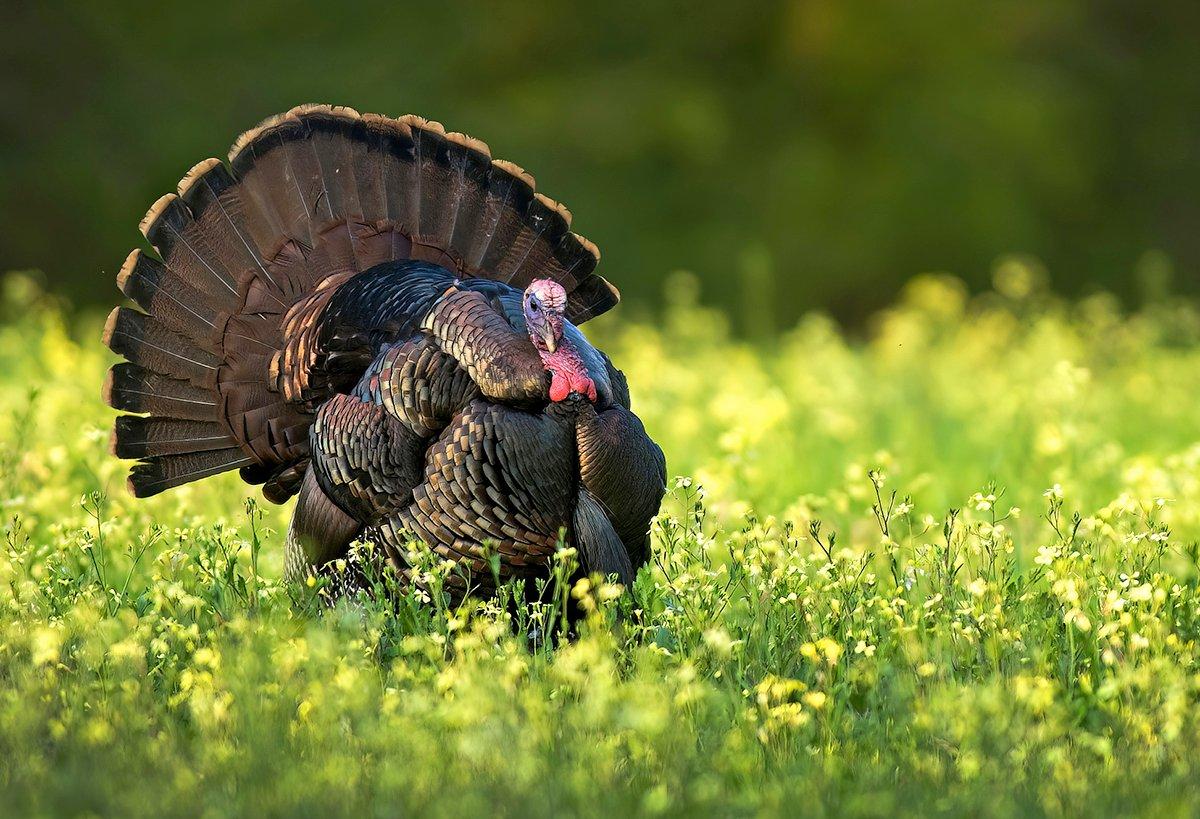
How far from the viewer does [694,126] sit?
46.1 feet

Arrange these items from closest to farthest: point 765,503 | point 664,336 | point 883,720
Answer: point 883,720 → point 765,503 → point 664,336

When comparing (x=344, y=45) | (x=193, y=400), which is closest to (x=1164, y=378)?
(x=193, y=400)

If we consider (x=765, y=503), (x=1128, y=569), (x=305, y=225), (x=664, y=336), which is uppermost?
(x=664, y=336)

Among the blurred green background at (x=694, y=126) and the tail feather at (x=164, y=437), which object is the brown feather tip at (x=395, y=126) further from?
the blurred green background at (x=694, y=126)

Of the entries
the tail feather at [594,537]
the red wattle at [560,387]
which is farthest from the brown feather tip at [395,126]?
the tail feather at [594,537]

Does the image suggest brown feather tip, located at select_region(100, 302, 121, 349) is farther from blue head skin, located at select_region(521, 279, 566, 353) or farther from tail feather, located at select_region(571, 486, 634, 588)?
tail feather, located at select_region(571, 486, 634, 588)

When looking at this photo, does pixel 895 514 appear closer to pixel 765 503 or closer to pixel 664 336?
pixel 765 503

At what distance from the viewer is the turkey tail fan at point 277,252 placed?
4957 mm

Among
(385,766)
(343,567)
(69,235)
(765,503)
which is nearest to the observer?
(385,766)

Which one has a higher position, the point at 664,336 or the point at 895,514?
the point at 664,336

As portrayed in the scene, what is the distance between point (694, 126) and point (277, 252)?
370 inches

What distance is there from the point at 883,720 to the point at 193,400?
8.03 feet

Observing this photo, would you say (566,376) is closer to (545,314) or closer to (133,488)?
(545,314)

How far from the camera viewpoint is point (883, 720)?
364cm
